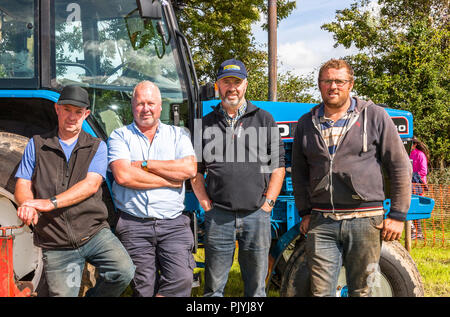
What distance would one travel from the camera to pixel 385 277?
306 centimetres

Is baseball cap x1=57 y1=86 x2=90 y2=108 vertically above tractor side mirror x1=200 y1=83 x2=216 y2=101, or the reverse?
tractor side mirror x1=200 y1=83 x2=216 y2=101

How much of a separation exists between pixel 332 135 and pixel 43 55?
211 centimetres

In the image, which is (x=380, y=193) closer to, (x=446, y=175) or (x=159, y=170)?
(x=159, y=170)

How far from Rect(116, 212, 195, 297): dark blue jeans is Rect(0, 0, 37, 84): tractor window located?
1345 mm

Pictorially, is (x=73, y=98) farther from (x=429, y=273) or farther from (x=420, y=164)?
(x=420, y=164)

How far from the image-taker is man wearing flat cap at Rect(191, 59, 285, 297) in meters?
2.72

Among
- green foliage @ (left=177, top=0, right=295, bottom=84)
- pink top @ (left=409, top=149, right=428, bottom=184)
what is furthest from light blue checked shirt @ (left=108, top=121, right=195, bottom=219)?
green foliage @ (left=177, top=0, right=295, bottom=84)

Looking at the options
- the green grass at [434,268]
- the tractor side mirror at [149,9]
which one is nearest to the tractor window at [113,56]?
the tractor side mirror at [149,9]

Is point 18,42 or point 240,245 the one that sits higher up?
point 18,42

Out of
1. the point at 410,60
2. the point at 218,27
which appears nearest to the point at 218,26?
the point at 218,27

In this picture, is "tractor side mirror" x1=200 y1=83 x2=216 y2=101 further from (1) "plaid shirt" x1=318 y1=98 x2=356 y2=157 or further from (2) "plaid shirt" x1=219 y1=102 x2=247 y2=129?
(1) "plaid shirt" x1=318 y1=98 x2=356 y2=157

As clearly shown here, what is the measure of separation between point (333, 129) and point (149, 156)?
1.17 metres

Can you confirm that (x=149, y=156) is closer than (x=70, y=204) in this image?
No

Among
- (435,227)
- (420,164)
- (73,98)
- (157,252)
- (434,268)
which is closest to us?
(73,98)
